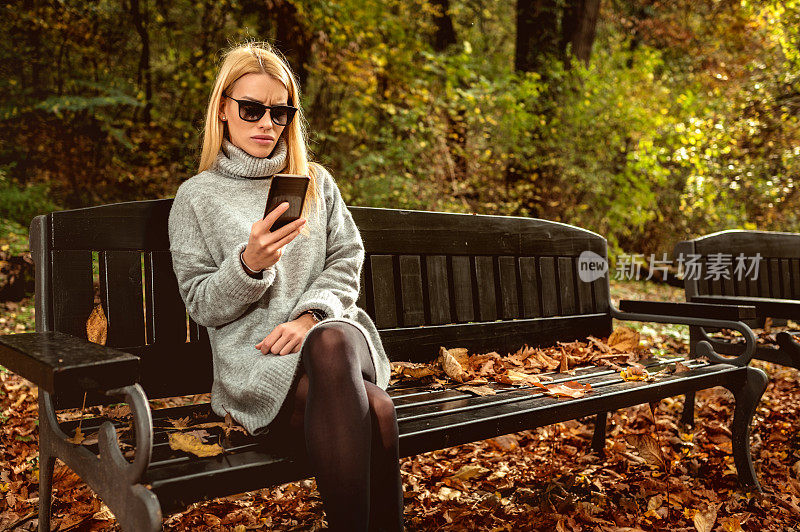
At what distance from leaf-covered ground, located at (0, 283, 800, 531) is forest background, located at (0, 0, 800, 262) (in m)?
3.46

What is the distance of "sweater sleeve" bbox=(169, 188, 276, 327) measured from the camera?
6.88 ft

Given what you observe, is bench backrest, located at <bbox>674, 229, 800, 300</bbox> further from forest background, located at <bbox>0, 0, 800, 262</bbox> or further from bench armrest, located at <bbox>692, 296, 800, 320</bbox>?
forest background, located at <bbox>0, 0, 800, 262</bbox>

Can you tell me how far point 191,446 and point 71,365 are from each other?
1.63 feet

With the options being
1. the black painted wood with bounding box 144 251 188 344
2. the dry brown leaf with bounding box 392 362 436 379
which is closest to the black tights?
the black painted wood with bounding box 144 251 188 344

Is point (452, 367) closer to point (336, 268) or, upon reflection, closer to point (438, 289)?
point (438, 289)

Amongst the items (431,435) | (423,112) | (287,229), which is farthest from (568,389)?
(423,112)

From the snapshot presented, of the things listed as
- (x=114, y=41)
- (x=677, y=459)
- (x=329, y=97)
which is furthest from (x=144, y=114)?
(x=677, y=459)

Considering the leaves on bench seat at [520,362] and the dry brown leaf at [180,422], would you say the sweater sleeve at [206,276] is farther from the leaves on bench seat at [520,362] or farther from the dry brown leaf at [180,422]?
the leaves on bench seat at [520,362]

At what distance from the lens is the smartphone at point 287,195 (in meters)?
1.97

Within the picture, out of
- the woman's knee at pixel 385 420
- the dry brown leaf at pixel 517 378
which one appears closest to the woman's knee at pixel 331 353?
the woman's knee at pixel 385 420

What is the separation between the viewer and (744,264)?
4742 mm

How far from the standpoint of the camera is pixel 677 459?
3.51 meters

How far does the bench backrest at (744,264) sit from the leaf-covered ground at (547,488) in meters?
0.94

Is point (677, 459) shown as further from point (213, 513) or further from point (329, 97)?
point (329, 97)
